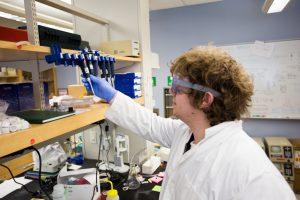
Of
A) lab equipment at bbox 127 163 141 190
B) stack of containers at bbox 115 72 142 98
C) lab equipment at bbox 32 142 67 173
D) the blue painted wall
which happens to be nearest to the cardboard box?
stack of containers at bbox 115 72 142 98

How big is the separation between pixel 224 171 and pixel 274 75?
3.02m

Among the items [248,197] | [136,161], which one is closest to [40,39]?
[248,197]

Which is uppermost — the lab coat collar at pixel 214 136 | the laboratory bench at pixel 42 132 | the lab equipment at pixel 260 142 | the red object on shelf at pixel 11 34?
the red object on shelf at pixel 11 34

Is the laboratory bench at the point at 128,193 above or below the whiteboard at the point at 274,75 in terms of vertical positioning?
below

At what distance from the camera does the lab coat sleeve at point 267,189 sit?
→ 81 cm

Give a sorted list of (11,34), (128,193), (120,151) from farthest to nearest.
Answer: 1. (120,151)
2. (128,193)
3. (11,34)

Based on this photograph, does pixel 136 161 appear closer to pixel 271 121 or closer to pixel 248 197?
pixel 248 197

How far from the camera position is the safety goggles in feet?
3.27

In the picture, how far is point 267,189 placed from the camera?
0.81 meters

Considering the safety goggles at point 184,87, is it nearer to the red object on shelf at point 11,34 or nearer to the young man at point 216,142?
the young man at point 216,142

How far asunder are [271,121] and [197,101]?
300cm

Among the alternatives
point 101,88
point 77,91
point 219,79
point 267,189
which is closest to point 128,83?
point 77,91

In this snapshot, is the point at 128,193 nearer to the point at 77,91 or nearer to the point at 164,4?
the point at 77,91

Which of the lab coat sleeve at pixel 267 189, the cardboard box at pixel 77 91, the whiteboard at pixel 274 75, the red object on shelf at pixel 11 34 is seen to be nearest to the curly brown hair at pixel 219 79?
the lab coat sleeve at pixel 267 189
